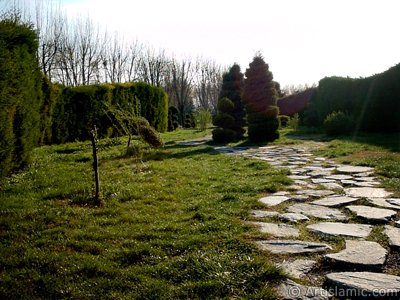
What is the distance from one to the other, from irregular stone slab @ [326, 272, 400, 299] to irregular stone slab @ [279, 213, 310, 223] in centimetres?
116

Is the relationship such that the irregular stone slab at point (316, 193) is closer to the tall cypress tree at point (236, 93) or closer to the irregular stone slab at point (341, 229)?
the irregular stone slab at point (341, 229)

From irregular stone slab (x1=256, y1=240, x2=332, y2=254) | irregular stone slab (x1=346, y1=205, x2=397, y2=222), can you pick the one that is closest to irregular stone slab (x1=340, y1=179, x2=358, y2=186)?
irregular stone slab (x1=346, y1=205, x2=397, y2=222)

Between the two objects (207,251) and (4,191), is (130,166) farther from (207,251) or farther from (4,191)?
(207,251)

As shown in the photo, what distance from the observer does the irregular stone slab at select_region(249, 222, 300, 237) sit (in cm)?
300

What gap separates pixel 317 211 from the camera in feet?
12.0

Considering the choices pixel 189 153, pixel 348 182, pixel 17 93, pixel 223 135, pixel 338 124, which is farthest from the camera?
pixel 223 135

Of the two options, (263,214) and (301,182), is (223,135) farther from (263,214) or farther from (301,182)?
(263,214)

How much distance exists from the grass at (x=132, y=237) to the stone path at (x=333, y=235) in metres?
0.20

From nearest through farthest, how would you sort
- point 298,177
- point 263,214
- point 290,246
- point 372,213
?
1. point 290,246
2. point 372,213
3. point 263,214
4. point 298,177

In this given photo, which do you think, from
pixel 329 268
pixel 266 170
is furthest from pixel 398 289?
pixel 266 170

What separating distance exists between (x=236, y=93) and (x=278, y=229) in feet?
36.5

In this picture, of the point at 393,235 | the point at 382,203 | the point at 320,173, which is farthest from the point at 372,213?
the point at 320,173

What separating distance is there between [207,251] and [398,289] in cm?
132

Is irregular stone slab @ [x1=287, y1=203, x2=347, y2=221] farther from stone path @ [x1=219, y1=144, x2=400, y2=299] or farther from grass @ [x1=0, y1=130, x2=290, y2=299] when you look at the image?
grass @ [x1=0, y1=130, x2=290, y2=299]
